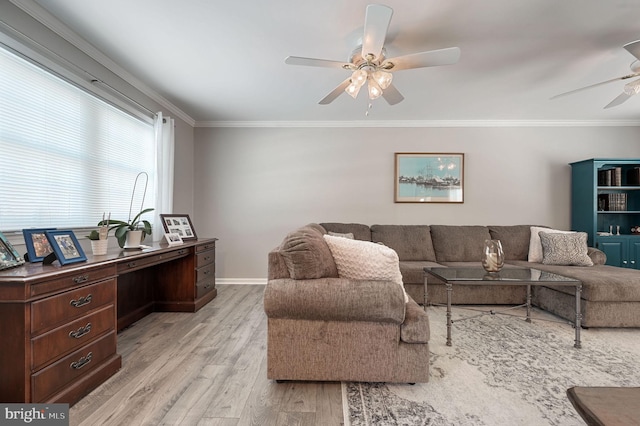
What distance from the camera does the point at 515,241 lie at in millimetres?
3963

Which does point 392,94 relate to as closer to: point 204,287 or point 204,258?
point 204,258

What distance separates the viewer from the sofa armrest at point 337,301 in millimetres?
1726

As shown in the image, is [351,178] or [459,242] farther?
[351,178]

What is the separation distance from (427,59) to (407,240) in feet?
8.12

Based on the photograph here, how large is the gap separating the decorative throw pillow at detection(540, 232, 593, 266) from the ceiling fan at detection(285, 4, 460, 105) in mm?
2755

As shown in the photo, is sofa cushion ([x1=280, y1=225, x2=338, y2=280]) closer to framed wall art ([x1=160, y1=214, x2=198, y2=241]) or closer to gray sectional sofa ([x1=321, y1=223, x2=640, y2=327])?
gray sectional sofa ([x1=321, y1=223, x2=640, y2=327])

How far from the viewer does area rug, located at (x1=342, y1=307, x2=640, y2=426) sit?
5.12ft

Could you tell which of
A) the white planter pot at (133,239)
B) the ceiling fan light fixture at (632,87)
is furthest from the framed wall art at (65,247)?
the ceiling fan light fixture at (632,87)

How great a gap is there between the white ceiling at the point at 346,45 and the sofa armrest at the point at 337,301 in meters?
1.81

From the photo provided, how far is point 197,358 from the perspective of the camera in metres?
2.19

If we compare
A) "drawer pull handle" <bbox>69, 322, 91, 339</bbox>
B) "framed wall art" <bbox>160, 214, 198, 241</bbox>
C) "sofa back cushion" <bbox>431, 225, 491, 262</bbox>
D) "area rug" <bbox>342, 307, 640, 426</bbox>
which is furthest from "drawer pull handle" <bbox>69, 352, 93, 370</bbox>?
"sofa back cushion" <bbox>431, 225, 491, 262</bbox>

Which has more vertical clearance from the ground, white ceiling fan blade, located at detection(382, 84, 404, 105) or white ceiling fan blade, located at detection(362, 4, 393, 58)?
white ceiling fan blade, located at detection(362, 4, 393, 58)

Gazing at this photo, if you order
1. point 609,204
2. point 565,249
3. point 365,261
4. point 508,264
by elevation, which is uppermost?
point 609,204

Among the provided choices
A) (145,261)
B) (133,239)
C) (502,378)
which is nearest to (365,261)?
(502,378)
